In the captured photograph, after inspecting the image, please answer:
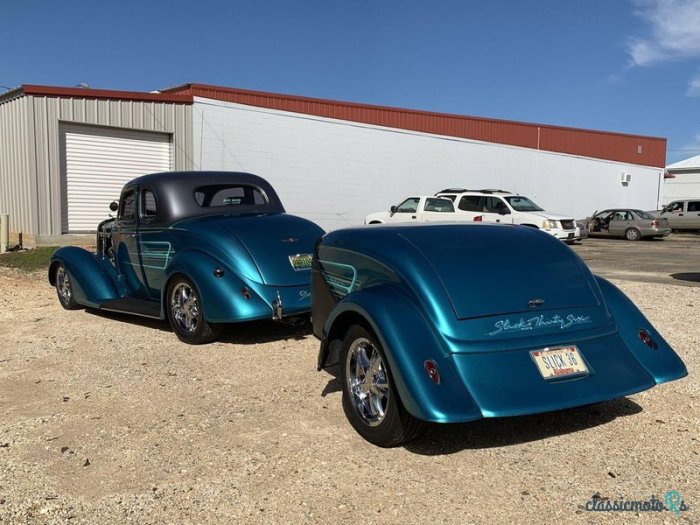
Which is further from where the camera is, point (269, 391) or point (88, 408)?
point (269, 391)

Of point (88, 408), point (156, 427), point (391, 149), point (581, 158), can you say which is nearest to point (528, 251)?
point (156, 427)

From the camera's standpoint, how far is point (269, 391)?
493 centimetres

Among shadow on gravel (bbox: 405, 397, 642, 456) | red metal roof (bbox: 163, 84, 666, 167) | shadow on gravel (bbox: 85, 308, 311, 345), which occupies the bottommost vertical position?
shadow on gravel (bbox: 85, 308, 311, 345)

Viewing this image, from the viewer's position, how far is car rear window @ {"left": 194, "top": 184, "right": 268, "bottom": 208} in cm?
736

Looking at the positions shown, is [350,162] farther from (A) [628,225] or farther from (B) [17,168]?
(A) [628,225]

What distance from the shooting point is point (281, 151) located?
21234mm

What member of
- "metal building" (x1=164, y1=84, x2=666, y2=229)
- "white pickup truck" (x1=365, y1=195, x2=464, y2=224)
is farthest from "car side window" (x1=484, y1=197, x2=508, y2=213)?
"metal building" (x1=164, y1=84, x2=666, y2=229)

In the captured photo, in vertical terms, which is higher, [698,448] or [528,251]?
[528,251]

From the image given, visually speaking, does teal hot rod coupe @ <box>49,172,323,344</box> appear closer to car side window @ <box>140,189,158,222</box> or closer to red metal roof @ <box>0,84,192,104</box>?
car side window @ <box>140,189,158,222</box>

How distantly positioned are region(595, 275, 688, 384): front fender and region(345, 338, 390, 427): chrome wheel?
1526 millimetres

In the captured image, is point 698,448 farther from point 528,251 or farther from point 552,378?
point 528,251

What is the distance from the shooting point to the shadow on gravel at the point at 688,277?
38.9 feet

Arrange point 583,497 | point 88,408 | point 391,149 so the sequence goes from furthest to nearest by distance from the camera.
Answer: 1. point 391,149
2. point 88,408
3. point 583,497

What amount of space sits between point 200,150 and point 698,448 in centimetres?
1713
